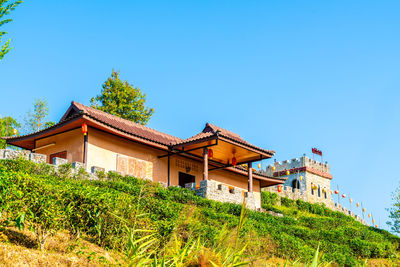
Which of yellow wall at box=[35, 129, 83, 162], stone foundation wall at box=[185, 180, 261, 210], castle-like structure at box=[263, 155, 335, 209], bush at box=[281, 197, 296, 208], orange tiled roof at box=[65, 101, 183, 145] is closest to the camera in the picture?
stone foundation wall at box=[185, 180, 261, 210]

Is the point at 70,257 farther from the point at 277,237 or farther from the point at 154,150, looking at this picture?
the point at 154,150

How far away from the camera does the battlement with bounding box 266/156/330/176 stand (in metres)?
41.2

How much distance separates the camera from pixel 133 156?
66.8 feet

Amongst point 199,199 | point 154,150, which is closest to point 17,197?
point 199,199

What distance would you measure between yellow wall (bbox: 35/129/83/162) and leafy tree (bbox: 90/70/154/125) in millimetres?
10112

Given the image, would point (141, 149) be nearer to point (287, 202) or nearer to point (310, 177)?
point (287, 202)

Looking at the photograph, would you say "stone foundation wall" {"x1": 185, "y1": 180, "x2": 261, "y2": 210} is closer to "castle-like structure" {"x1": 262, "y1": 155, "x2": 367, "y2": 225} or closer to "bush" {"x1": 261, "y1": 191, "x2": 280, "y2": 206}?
"bush" {"x1": 261, "y1": 191, "x2": 280, "y2": 206}

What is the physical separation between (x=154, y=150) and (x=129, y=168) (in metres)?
1.87

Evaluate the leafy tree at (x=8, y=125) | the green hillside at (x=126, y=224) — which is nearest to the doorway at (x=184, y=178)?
the green hillside at (x=126, y=224)

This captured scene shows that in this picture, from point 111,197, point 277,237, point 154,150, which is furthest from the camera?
point 154,150

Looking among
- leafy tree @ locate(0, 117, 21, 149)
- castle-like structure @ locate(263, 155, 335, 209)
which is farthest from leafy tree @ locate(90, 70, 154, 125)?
castle-like structure @ locate(263, 155, 335, 209)

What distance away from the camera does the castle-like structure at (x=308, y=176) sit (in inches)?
1567

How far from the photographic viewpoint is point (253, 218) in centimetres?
1670

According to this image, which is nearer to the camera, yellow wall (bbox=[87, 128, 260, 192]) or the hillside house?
the hillside house
